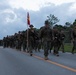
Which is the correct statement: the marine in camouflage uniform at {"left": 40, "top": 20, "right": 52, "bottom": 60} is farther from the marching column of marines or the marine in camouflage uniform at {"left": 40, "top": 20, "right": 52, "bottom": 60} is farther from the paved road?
the paved road

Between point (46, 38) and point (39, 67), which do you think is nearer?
point (39, 67)

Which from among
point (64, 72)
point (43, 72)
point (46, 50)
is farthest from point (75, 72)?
point (46, 50)

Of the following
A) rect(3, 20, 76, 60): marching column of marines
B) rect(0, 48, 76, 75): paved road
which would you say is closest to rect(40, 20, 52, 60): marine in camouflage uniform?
rect(3, 20, 76, 60): marching column of marines

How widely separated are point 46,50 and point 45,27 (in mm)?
1300

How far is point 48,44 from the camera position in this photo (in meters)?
20.5

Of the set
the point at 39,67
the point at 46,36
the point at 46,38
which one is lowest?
the point at 39,67

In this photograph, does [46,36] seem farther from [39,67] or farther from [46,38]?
[39,67]

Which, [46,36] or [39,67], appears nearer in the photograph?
[39,67]

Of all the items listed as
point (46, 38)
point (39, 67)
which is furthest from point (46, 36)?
point (39, 67)

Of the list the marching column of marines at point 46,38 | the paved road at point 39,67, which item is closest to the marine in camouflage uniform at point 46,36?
the marching column of marines at point 46,38

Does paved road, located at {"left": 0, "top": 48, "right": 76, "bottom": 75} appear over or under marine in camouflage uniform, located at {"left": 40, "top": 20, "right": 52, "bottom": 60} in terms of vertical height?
under

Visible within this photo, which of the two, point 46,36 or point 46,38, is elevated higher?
point 46,36

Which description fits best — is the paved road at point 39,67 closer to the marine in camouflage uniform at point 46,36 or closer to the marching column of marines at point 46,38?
the marine in camouflage uniform at point 46,36

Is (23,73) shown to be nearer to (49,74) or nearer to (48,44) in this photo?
(49,74)
